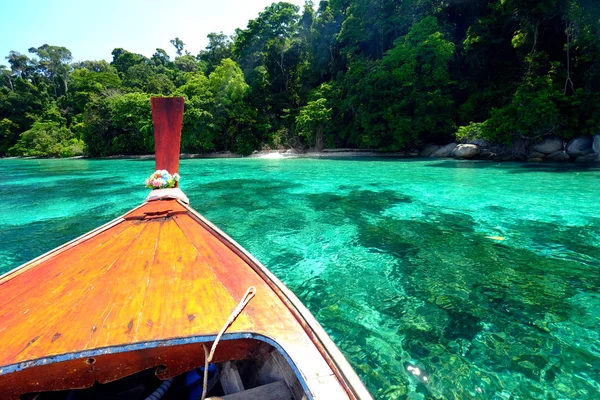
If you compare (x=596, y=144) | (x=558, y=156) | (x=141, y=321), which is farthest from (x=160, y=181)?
(x=558, y=156)

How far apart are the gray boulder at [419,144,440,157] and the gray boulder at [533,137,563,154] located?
18.8ft

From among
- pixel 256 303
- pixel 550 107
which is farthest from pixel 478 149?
pixel 256 303

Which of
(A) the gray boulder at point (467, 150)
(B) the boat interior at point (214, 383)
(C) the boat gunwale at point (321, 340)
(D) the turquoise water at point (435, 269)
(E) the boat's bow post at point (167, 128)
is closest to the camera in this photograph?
(C) the boat gunwale at point (321, 340)

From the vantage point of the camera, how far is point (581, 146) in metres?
13.9

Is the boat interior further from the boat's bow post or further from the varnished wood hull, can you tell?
the boat's bow post

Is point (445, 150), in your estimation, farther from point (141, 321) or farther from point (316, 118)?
point (141, 321)

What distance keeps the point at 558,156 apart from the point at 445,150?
5.75m

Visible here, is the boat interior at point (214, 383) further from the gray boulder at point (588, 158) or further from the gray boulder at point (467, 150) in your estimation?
the gray boulder at point (467, 150)

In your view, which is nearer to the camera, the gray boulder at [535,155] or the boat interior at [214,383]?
the boat interior at [214,383]

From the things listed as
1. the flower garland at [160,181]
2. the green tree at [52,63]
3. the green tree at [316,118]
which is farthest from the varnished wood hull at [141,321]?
the green tree at [52,63]

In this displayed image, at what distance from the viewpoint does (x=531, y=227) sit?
5.25 m

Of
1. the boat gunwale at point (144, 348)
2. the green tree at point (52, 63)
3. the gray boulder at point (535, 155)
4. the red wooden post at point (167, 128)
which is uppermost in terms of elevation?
the green tree at point (52, 63)

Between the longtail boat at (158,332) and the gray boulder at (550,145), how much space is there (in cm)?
1869

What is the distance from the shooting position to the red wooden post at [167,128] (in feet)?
13.8
